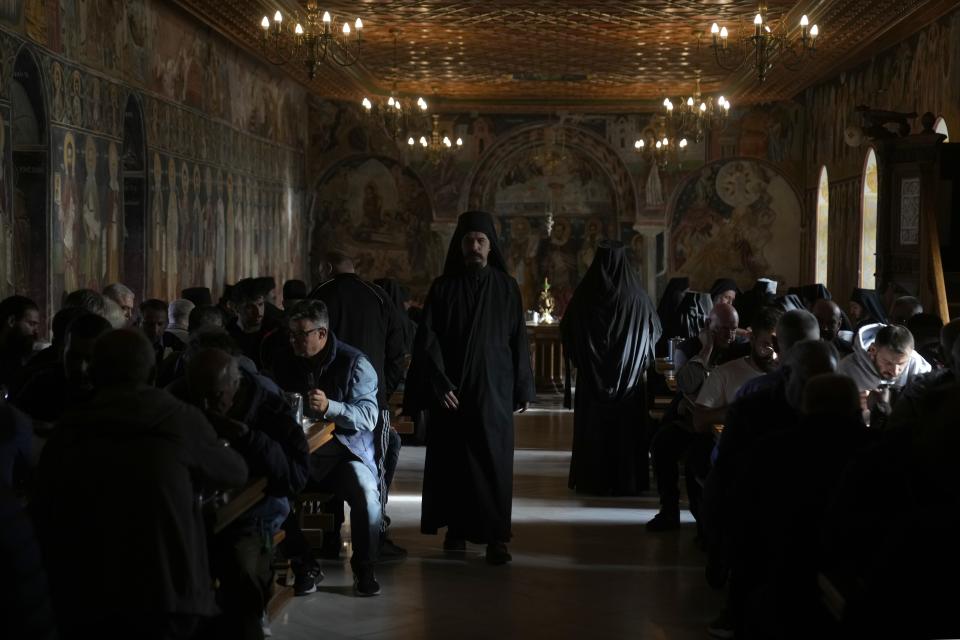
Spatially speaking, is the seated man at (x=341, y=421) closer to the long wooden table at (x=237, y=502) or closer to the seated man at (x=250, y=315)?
the long wooden table at (x=237, y=502)

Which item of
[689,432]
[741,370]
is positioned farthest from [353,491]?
[689,432]

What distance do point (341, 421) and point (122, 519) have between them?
3.23 metres

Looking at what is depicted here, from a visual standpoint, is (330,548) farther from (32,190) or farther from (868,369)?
(32,190)

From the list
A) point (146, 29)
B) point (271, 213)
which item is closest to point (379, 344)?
point (146, 29)

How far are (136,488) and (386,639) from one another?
272 cm

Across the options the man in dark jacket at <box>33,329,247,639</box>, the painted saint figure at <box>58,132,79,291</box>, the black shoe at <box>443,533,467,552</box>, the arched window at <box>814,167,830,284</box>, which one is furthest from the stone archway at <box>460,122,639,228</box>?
the man in dark jacket at <box>33,329,247,639</box>

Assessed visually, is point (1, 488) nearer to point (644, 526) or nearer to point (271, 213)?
point (644, 526)

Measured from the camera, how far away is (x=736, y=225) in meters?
24.9

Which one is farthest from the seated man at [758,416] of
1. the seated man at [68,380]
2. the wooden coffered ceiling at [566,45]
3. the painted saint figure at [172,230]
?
the painted saint figure at [172,230]

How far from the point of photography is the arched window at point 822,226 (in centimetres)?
2294

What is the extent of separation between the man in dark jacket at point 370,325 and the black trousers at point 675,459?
189 centimetres

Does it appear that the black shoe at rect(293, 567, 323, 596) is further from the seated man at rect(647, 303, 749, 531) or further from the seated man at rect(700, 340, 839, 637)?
the seated man at rect(647, 303, 749, 531)

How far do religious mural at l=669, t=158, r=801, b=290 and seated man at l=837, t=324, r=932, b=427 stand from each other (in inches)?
669

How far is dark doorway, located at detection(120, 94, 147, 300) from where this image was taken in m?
13.9
